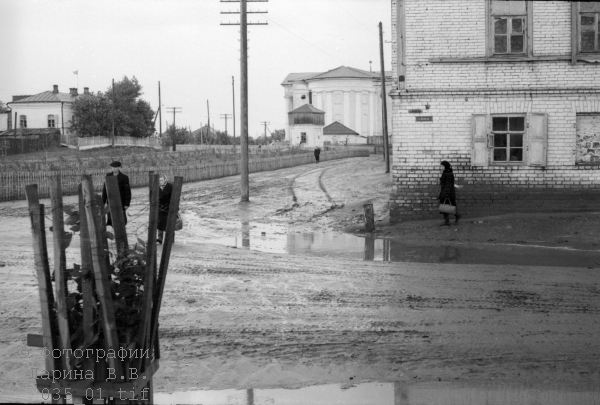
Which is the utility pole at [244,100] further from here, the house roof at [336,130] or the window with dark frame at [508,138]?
the house roof at [336,130]

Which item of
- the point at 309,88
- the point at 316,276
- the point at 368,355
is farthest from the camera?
the point at 309,88

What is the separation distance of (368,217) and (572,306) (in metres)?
10.2

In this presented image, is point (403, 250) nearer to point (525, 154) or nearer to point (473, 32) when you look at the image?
point (525, 154)

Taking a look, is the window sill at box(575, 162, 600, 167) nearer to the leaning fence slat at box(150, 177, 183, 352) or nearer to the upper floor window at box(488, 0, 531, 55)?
the upper floor window at box(488, 0, 531, 55)

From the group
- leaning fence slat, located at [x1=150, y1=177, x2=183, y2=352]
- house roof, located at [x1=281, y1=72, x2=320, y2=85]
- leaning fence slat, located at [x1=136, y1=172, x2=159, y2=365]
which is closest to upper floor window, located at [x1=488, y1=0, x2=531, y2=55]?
leaning fence slat, located at [x1=150, y1=177, x2=183, y2=352]

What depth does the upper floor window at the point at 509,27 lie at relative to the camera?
818 inches

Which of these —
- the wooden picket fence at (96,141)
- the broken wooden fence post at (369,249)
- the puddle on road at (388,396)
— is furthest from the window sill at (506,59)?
the wooden picket fence at (96,141)

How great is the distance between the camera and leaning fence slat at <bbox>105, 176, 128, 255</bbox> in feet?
17.0

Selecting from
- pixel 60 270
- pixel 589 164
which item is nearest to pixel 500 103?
pixel 589 164

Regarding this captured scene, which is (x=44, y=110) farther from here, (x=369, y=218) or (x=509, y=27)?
(x=509, y=27)

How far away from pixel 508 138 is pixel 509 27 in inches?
113

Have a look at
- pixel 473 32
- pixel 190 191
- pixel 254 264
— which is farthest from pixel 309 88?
pixel 254 264

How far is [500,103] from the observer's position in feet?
69.1

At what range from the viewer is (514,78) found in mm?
20953
